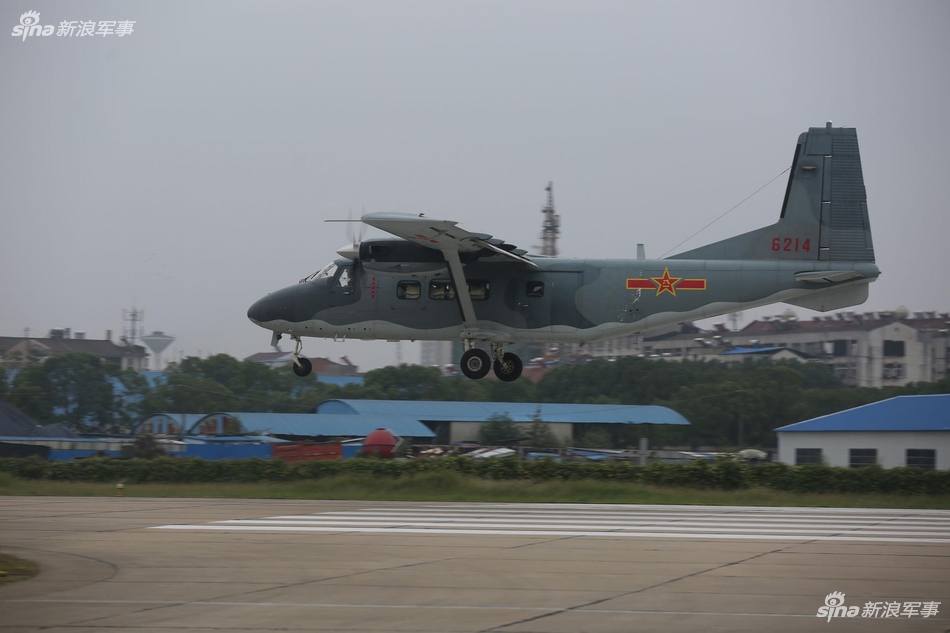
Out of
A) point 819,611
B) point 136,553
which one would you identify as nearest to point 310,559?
point 136,553

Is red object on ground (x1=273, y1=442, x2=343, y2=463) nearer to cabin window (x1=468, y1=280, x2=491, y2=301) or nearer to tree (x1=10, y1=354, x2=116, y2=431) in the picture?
tree (x1=10, y1=354, x2=116, y2=431)

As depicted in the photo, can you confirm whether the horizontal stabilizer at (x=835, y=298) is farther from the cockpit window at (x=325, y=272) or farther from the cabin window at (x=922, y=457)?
the cabin window at (x=922, y=457)

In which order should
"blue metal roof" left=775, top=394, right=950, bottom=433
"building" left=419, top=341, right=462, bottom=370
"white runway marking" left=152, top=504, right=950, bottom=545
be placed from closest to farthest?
"white runway marking" left=152, top=504, right=950, bottom=545 < "blue metal roof" left=775, top=394, right=950, bottom=433 < "building" left=419, top=341, right=462, bottom=370

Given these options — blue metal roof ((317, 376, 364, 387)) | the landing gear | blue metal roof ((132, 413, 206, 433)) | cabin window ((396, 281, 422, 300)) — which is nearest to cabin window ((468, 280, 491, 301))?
cabin window ((396, 281, 422, 300))

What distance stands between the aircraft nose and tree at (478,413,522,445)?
657 inches

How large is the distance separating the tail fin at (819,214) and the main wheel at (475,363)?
16.3 ft

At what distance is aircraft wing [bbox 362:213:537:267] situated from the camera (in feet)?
54.0

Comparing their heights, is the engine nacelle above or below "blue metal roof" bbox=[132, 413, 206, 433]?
above

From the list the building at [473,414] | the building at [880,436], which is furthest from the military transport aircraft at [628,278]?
the building at [473,414]

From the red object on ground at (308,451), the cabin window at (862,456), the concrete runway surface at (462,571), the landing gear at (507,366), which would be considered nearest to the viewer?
the concrete runway surface at (462,571)

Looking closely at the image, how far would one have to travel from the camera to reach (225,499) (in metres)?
22.5

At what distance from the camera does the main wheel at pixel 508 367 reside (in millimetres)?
20766

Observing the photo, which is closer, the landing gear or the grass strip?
the landing gear

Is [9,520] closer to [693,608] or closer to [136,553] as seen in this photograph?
[136,553]
